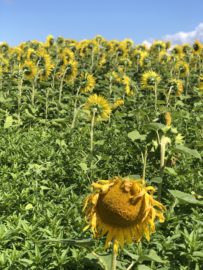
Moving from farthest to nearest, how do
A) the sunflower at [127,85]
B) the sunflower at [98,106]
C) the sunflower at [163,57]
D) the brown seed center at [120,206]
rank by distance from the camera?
the sunflower at [163,57] < the sunflower at [127,85] < the sunflower at [98,106] < the brown seed center at [120,206]

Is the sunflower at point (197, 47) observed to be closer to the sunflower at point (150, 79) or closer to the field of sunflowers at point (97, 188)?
the field of sunflowers at point (97, 188)

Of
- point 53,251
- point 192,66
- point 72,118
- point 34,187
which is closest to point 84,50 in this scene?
point 192,66

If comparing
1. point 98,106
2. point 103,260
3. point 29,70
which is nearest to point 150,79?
point 29,70

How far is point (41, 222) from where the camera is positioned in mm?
3896

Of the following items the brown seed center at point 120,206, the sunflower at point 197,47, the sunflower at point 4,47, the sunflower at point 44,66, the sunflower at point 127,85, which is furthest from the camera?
the sunflower at point 4,47

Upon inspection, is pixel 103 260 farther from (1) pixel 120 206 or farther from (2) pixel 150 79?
(2) pixel 150 79

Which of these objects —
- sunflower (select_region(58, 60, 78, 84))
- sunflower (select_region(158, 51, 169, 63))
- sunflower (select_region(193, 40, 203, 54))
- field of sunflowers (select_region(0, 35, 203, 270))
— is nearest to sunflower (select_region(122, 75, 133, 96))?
field of sunflowers (select_region(0, 35, 203, 270))

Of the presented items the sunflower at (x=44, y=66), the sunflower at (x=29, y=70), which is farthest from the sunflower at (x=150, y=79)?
the sunflower at (x=44, y=66)

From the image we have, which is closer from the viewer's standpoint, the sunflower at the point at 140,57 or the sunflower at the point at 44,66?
the sunflower at the point at 44,66

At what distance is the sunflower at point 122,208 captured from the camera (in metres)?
2.16

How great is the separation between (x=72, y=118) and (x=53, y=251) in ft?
16.1

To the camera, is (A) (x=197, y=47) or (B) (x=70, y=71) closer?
(B) (x=70, y=71)

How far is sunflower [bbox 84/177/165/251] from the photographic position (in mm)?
2158

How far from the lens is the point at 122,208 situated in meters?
2.15
